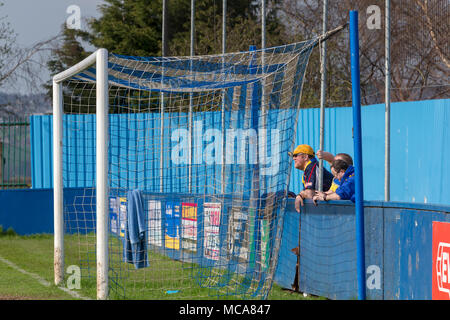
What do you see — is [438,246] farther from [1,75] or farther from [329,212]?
[1,75]

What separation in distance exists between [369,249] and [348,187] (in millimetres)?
896

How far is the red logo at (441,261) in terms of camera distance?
6277mm

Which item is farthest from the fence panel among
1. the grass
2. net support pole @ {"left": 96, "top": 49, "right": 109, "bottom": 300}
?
net support pole @ {"left": 96, "top": 49, "right": 109, "bottom": 300}

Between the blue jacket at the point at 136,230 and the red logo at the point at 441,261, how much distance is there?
3.76 m

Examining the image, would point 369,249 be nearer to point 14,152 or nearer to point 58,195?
point 58,195

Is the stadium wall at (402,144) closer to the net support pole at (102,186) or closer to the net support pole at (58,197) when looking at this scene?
the net support pole at (58,197)

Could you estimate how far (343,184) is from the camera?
8.32 meters

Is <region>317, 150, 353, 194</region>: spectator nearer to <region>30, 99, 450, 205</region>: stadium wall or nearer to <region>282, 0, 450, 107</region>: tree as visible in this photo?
<region>30, 99, 450, 205</region>: stadium wall

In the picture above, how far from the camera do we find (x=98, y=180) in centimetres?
821

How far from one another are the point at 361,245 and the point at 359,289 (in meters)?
0.46

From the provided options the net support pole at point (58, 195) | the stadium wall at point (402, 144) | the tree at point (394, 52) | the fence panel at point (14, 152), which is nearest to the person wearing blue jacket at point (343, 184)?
the stadium wall at point (402, 144)

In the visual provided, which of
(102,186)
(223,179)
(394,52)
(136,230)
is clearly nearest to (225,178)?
(223,179)

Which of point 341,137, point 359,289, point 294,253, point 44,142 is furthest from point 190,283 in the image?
point 44,142
